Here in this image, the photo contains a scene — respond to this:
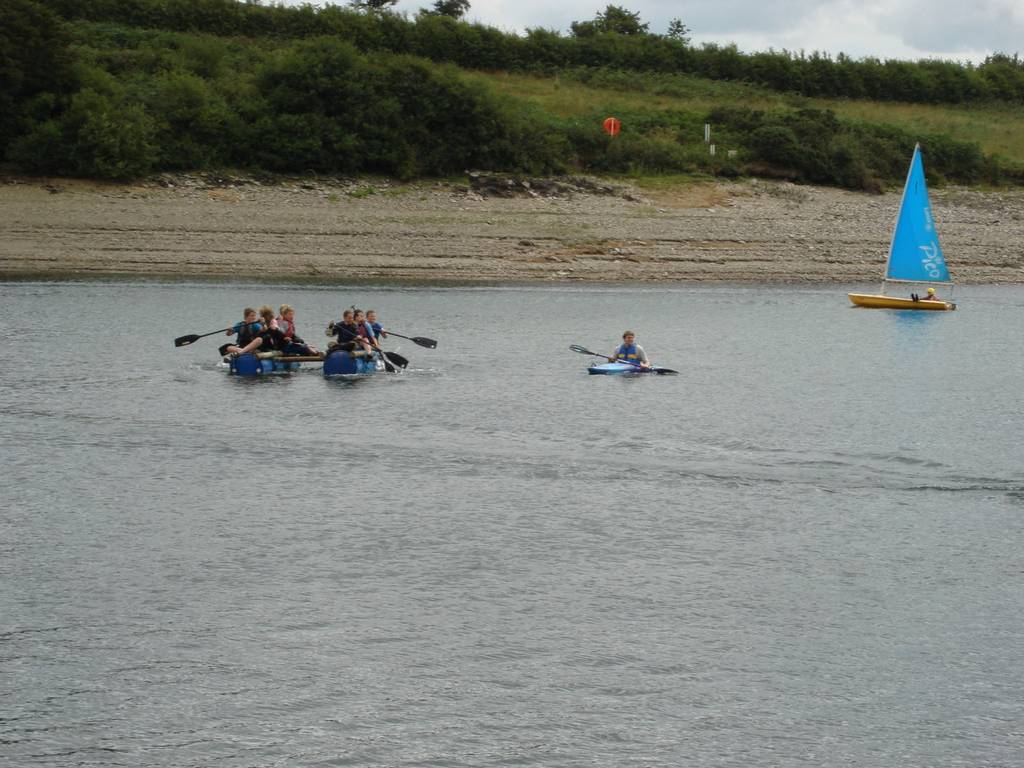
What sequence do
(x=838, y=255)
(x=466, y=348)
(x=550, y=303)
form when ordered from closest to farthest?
(x=466, y=348), (x=550, y=303), (x=838, y=255)

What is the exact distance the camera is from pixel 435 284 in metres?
44.7

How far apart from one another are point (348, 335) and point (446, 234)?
60.9ft

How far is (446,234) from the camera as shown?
4728 cm

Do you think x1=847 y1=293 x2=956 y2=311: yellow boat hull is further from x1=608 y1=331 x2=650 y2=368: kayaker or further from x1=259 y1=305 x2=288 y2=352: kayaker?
x1=259 y1=305 x2=288 y2=352: kayaker

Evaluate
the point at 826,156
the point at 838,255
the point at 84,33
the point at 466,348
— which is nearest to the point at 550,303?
the point at 466,348

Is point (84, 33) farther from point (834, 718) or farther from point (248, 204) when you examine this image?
point (834, 718)

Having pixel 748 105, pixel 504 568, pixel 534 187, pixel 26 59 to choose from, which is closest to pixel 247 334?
pixel 504 568

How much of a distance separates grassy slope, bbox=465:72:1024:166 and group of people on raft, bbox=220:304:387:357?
33935 mm

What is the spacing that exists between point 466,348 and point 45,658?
72.1ft

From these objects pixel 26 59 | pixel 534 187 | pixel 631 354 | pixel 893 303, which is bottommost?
pixel 631 354

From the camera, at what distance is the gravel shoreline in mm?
43781

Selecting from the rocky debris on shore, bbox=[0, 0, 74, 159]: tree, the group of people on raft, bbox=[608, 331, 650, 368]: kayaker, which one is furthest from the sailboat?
bbox=[0, 0, 74, 159]: tree

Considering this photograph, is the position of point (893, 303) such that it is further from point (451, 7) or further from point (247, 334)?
point (451, 7)

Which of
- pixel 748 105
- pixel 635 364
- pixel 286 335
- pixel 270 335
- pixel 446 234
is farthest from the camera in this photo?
pixel 748 105
